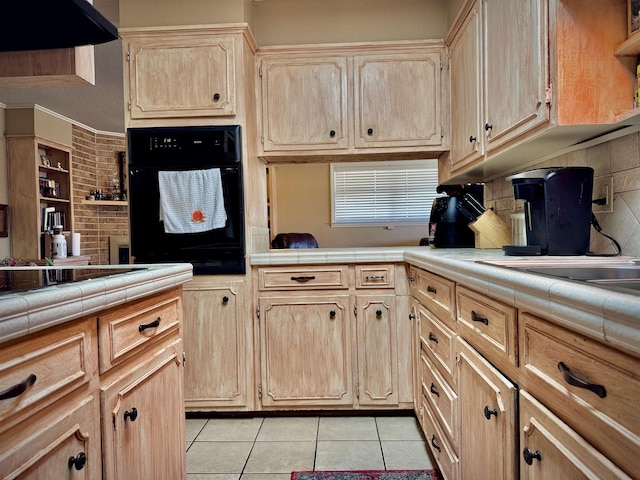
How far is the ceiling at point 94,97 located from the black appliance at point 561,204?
3460 mm

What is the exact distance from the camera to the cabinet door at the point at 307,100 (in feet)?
8.71

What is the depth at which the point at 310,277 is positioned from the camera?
2410 mm

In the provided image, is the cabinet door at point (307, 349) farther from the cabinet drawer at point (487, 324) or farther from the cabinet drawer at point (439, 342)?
the cabinet drawer at point (487, 324)

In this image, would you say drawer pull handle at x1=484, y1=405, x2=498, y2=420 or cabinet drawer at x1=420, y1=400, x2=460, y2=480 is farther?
cabinet drawer at x1=420, y1=400, x2=460, y2=480

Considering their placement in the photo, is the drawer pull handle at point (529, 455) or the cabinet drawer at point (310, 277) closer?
the drawer pull handle at point (529, 455)

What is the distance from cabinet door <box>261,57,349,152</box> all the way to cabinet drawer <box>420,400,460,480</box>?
1605 mm

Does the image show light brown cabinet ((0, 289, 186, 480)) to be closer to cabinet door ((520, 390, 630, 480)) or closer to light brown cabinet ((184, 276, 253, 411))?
cabinet door ((520, 390, 630, 480))

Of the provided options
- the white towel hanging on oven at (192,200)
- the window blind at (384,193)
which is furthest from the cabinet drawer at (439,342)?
the window blind at (384,193)

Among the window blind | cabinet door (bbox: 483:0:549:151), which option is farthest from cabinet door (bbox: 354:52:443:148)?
the window blind

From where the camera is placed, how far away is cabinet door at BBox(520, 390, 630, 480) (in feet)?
2.11

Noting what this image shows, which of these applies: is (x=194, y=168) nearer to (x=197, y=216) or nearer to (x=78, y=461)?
(x=197, y=216)

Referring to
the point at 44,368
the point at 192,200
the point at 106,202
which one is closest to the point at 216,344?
the point at 192,200

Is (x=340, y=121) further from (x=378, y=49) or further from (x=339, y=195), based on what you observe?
(x=339, y=195)

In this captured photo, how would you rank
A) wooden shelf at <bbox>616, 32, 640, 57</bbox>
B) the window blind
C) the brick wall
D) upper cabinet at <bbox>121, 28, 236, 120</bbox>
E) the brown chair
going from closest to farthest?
wooden shelf at <bbox>616, 32, 640, 57</bbox> → upper cabinet at <bbox>121, 28, 236, 120</bbox> → the brown chair → the window blind → the brick wall
